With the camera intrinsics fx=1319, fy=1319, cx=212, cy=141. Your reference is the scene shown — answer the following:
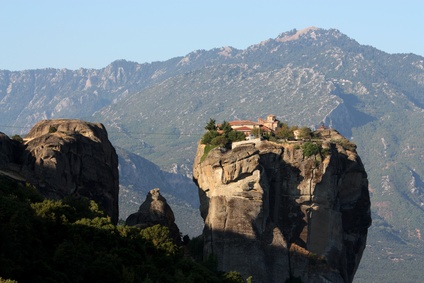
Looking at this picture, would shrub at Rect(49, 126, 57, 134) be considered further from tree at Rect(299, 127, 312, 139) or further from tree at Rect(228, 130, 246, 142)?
A: tree at Rect(299, 127, 312, 139)

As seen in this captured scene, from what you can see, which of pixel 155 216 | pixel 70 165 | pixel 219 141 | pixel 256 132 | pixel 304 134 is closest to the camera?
pixel 70 165

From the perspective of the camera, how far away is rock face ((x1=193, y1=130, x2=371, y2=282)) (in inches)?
5517

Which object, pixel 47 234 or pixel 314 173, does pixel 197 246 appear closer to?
pixel 314 173

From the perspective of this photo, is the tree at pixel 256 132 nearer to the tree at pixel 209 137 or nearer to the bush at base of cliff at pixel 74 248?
the tree at pixel 209 137

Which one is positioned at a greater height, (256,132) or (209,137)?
(256,132)

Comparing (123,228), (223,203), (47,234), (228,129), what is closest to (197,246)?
(223,203)

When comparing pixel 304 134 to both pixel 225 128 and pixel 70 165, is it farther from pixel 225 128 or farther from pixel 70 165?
pixel 70 165

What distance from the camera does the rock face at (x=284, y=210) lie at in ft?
460

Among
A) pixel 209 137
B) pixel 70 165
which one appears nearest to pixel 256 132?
pixel 209 137

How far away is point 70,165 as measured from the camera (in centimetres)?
13325

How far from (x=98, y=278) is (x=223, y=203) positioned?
57.5 meters

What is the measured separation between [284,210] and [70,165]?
31393 mm

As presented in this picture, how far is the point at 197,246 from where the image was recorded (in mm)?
142750

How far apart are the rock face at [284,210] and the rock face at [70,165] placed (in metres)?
12.2
